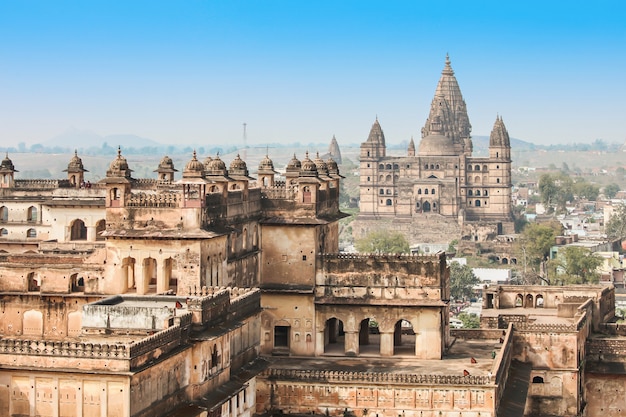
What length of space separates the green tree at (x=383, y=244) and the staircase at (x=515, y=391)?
194 feet

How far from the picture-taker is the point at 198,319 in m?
32.5

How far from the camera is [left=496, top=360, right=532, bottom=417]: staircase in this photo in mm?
39344

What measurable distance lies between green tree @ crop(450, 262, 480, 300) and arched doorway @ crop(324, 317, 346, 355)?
147 feet

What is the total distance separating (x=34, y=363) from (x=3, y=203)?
82.6ft

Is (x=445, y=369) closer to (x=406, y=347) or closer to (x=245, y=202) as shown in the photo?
(x=406, y=347)

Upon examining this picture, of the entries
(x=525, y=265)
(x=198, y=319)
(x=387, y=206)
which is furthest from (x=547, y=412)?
(x=387, y=206)

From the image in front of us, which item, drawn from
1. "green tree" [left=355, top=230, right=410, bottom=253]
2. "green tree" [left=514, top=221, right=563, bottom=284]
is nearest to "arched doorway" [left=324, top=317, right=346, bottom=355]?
"green tree" [left=514, top=221, right=563, bottom=284]

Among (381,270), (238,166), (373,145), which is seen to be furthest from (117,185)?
(373,145)

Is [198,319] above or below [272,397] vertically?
above

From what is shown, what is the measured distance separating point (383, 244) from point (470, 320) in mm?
37177

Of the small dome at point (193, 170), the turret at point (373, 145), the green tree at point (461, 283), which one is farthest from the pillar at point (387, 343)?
the turret at point (373, 145)

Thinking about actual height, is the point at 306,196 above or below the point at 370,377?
above

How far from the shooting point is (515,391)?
136 ft

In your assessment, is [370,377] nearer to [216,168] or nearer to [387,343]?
[387,343]
